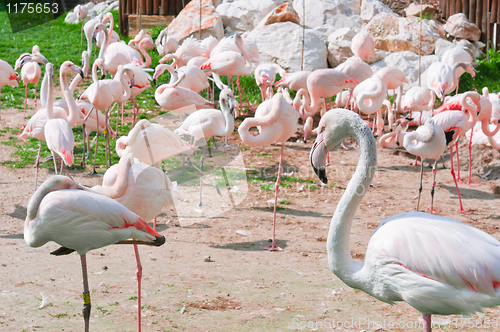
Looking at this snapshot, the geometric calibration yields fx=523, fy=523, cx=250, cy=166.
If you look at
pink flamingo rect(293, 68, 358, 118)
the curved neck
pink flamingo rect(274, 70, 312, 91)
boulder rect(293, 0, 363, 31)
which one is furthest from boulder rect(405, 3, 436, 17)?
the curved neck

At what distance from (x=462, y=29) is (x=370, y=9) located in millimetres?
2211

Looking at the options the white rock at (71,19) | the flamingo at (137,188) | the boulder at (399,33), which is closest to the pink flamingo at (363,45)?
the boulder at (399,33)

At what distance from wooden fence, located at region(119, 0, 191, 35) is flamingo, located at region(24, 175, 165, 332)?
12.0 meters

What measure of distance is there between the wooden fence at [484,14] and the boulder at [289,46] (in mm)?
4075

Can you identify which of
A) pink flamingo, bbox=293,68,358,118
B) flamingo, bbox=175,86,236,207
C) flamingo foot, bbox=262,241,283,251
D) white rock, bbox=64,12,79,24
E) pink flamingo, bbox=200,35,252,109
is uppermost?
white rock, bbox=64,12,79,24

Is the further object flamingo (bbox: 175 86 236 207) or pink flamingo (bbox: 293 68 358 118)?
pink flamingo (bbox: 293 68 358 118)

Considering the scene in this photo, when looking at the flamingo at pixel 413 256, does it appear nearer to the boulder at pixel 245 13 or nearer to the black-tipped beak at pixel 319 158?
the black-tipped beak at pixel 319 158

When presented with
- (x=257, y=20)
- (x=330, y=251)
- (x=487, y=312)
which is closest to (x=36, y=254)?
(x=330, y=251)

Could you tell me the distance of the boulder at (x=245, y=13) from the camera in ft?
42.5

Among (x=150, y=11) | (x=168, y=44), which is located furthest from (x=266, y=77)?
(x=150, y=11)

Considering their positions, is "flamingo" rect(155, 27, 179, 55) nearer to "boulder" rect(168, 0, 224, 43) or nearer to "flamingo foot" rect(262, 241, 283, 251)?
"boulder" rect(168, 0, 224, 43)

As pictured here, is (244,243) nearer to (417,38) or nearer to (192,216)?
(192,216)

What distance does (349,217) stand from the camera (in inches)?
106

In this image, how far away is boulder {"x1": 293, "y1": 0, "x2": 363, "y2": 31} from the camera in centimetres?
1284
